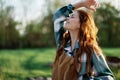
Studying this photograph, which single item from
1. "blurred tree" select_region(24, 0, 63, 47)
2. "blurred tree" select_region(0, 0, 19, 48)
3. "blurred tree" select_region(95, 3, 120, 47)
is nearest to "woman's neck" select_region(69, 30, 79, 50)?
"blurred tree" select_region(0, 0, 19, 48)

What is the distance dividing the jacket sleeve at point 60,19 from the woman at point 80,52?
0.21 ft

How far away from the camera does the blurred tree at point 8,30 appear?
630 inches

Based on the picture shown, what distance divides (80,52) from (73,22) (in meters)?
0.27

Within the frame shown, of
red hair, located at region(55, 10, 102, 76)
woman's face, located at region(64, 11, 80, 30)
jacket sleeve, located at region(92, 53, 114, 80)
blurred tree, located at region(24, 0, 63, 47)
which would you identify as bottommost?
blurred tree, located at region(24, 0, 63, 47)

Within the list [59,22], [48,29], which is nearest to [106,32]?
[48,29]

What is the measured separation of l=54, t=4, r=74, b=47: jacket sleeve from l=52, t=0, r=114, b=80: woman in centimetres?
7

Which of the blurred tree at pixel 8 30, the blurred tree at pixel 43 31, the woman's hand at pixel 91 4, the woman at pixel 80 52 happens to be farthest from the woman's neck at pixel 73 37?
the blurred tree at pixel 43 31

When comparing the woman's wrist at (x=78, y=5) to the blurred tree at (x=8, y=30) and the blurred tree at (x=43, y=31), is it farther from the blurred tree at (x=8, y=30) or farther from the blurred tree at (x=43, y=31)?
the blurred tree at (x=43, y=31)

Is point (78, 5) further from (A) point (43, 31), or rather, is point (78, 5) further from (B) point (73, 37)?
(A) point (43, 31)

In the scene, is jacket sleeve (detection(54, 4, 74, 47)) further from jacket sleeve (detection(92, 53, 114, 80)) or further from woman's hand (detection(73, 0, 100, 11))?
jacket sleeve (detection(92, 53, 114, 80))

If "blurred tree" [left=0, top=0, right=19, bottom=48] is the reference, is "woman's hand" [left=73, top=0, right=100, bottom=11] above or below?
above

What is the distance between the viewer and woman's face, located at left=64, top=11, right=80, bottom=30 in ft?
12.5

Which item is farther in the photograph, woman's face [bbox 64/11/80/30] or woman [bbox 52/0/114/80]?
woman's face [bbox 64/11/80/30]

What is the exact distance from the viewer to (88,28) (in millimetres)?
3773
